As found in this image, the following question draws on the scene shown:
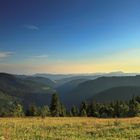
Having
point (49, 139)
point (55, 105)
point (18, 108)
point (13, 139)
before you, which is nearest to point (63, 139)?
point (49, 139)

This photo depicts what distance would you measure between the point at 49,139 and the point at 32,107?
10141 centimetres

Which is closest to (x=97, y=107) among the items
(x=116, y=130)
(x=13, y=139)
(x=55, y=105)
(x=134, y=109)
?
(x=134, y=109)

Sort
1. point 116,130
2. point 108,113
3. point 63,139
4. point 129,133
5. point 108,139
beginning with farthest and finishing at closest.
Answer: point 108,113 → point 116,130 → point 129,133 → point 108,139 → point 63,139

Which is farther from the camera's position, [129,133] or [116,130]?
[116,130]

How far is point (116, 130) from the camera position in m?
24.3

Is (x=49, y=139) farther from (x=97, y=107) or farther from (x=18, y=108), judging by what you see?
(x=97, y=107)

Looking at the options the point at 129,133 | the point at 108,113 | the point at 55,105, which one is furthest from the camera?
the point at 108,113

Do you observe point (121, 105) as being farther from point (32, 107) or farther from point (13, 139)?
point (13, 139)

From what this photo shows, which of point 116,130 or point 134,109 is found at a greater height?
point 116,130

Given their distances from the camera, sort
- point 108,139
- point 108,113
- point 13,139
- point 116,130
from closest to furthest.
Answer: point 13,139, point 108,139, point 116,130, point 108,113

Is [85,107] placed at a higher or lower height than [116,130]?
lower

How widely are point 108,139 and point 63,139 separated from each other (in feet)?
11.4

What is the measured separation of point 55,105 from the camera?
99.9 m

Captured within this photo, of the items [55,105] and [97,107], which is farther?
[97,107]
